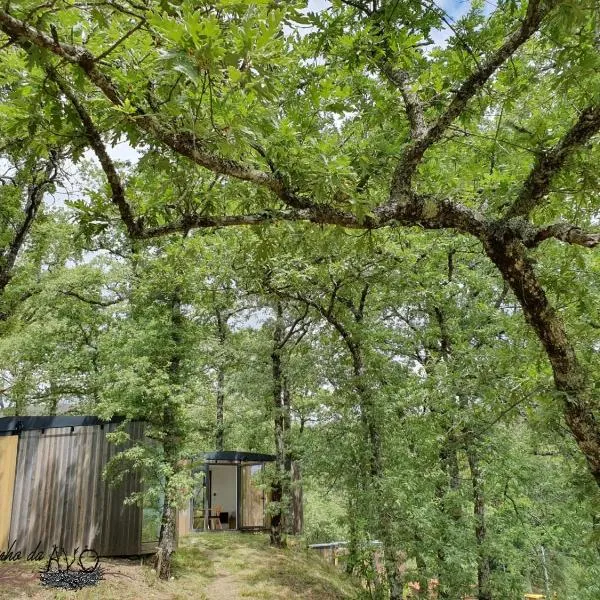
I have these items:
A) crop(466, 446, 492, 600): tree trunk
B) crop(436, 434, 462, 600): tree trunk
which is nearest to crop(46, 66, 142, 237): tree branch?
crop(436, 434, 462, 600): tree trunk

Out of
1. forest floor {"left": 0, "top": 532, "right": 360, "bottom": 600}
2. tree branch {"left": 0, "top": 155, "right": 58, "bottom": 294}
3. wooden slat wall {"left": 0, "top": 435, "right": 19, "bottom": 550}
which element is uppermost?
tree branch {"left": 0, "top": 155, "right": 58, "bottom": 294}

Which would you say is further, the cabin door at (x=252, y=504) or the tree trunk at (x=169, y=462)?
the cabin door at (x=252, y=504)

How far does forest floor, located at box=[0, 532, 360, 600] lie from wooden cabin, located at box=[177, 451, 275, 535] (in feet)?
8.51

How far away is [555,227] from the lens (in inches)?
98.1

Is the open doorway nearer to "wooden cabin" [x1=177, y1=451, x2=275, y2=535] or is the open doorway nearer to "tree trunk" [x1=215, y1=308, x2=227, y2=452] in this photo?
"wooden cabin" [x1=177, y1=451, x2=275, y2=535]

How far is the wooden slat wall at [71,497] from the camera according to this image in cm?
925

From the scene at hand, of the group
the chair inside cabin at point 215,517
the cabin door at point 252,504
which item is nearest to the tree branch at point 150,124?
the cabin door at point 252,504

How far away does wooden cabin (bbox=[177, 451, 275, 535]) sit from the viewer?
51.4 feet

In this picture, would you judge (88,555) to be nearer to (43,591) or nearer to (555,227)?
(43,591)

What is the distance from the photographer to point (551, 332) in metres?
2.61

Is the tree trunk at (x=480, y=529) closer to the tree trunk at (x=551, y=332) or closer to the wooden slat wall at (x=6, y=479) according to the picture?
the tree trunk at (x=551, y=332)

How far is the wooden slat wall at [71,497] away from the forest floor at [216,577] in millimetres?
592

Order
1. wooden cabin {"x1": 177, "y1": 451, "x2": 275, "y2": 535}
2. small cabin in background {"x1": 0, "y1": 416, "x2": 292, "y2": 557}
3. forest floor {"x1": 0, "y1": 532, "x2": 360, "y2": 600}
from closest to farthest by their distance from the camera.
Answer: forest floor {"x1": 0, "y1": 532, "x2": 360, "y2": 600} → small cabin in background {"x1": 0, "y1": 416, "x2": 292, "y2": 557} → wooden cabin {"x1": 177, "y1": 451, "x2": 275, "y2": 535}

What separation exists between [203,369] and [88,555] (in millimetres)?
4110
